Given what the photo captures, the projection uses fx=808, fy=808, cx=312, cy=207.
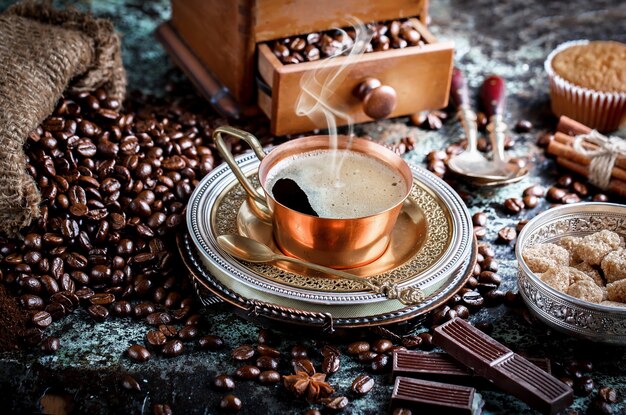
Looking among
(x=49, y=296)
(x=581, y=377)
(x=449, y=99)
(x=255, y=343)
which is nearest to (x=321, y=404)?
(x=255, y=343)

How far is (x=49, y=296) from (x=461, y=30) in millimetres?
1935

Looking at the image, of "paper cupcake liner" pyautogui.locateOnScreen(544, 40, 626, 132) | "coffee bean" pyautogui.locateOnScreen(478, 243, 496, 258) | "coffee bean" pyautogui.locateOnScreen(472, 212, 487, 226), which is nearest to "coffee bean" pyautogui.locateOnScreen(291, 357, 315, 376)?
"coffee bean" pyautogui.locateOnScreen(478, 243, 496, 258)

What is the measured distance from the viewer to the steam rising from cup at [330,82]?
2195 mm

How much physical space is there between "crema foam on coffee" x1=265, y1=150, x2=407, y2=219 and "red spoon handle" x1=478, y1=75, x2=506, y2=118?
30.4 inches

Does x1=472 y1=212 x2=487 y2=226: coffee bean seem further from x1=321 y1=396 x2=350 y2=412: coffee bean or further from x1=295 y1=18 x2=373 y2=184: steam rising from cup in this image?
x1=321 y1=396 x2=350 y2=412: coffee bean

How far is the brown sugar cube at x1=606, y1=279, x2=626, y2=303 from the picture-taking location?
1.67m

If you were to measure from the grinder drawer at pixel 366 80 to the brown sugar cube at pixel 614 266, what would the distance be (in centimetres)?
75

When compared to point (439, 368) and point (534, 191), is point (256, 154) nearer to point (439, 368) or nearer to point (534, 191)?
point (439, 368)

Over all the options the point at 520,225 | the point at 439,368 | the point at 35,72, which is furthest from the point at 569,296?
the point at 35,72

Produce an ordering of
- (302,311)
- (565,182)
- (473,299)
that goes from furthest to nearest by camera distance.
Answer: (565,182) < (473,299) < (302,311)

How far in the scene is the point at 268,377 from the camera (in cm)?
159

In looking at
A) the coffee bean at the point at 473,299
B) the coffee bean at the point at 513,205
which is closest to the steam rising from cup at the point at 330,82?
the coffee bean at the point at 513,205

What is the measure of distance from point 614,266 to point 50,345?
3.90 feet

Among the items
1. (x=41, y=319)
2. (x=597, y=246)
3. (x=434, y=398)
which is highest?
(x=597, y=246)
